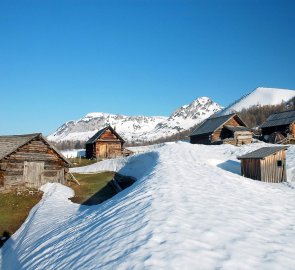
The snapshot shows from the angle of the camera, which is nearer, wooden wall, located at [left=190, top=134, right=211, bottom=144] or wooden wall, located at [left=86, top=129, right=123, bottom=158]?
wooden wall, located at [left=190, top=134, right=211, bottom=144]

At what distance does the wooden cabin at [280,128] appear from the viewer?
54.3 metres

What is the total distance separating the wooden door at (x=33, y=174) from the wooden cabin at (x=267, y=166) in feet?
Result: 60.0

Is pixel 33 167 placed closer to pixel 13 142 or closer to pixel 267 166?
pixel 13 142

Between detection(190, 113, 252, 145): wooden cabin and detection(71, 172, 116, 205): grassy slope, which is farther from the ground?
detection(190, 113, 252, 145): wooden cabin

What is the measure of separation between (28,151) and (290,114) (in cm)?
4390

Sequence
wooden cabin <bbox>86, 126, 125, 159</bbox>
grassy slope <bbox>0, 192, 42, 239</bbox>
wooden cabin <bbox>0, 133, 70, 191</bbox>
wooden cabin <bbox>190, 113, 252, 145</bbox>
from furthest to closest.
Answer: wooden cabin <bbox>86, 126, 125, 159</bbox>, wooden cabin <bbox>190, 113, 252, 145</bbox>, wooden cabin <bbox>0, 133, 70, 191</bbox>, grassy slope <bbox>0, 192, 42, 239</bbox>

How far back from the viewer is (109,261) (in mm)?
7605

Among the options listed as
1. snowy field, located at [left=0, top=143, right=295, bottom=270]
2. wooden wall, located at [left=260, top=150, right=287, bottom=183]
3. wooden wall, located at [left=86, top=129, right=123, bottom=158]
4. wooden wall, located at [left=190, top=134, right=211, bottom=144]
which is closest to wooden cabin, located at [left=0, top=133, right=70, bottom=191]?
snowy field, located at [left=0, top=143, right=295, bottom=270]

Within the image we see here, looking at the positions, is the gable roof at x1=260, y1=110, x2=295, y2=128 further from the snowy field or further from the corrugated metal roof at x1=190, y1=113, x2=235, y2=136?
the snowy field

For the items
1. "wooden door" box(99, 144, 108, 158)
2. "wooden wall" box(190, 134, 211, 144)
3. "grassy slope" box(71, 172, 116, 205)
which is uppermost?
"wooden wall" box(190, 134, 211, 144)

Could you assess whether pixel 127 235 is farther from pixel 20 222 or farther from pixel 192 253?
pixel 20 222

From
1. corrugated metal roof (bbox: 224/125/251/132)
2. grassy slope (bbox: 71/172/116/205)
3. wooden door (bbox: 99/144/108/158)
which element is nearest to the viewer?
grassy slope (bbox: 71/172/116/205)

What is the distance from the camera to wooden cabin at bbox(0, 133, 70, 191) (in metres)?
29.2

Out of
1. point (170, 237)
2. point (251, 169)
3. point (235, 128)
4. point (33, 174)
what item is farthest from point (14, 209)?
point (235, 128)
